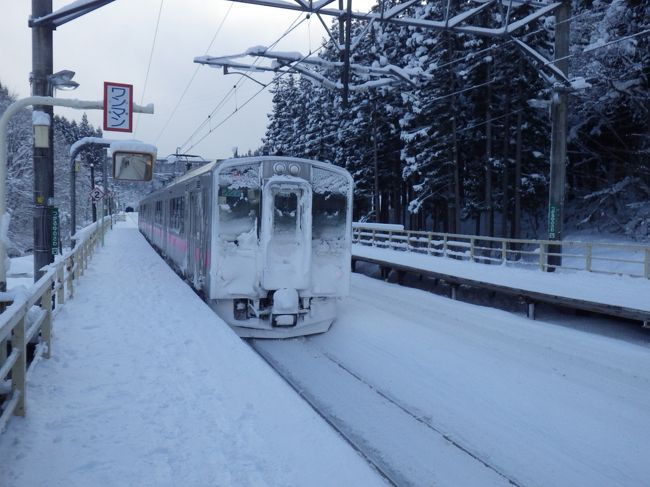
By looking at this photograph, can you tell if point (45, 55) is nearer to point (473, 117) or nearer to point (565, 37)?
point (565, 37)

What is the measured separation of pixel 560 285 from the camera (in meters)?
13.2

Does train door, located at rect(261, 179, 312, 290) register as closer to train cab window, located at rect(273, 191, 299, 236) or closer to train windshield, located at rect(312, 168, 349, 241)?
train cab window, located at rect(273, 191, 299, 236)

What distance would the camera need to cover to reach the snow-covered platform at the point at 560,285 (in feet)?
34.7

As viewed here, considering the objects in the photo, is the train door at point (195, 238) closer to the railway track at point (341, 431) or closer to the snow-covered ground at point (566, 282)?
the railway track at point (341, 431)

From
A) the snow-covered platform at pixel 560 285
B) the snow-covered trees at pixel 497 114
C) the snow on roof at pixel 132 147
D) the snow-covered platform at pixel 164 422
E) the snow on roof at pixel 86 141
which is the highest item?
the snow-covered trees at pixel 497 114

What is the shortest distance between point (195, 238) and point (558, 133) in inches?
394

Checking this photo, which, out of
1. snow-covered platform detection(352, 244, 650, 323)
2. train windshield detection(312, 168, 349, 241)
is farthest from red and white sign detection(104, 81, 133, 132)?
snow-covered platform detection(352, 244, 650, 323)

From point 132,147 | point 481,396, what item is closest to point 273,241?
point 132,147

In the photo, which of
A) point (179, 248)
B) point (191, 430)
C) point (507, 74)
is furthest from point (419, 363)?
point (507, 74)

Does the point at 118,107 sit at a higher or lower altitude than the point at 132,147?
higher

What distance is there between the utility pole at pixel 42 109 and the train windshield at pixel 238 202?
119 inches

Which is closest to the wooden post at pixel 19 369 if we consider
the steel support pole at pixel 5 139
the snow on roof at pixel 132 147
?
the steel support pole at pixel 5 139

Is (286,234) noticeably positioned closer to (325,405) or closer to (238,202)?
(238,202)

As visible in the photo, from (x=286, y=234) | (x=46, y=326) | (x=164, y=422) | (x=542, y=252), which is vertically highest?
(x=286, y=234)
